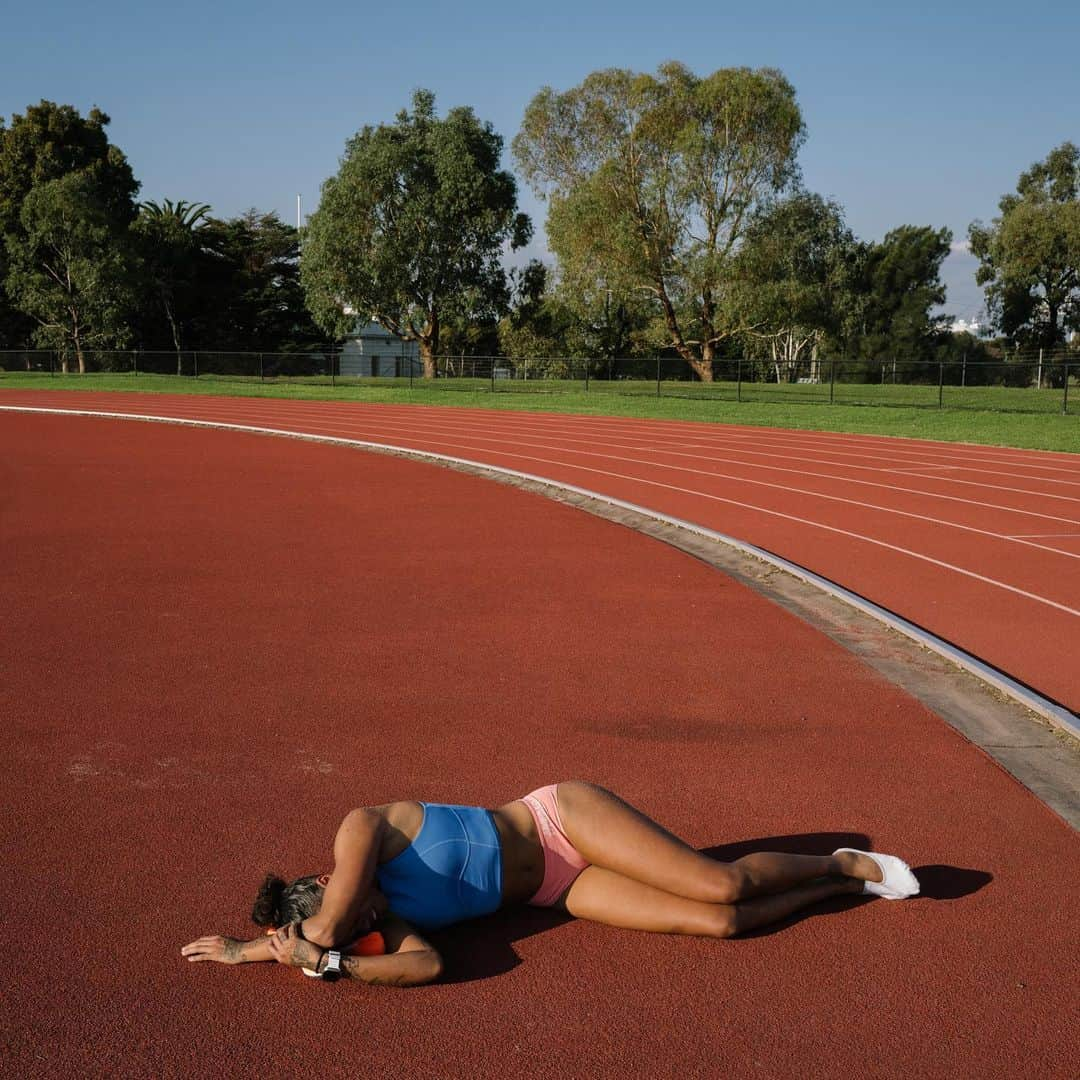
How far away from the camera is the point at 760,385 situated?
1442 inches

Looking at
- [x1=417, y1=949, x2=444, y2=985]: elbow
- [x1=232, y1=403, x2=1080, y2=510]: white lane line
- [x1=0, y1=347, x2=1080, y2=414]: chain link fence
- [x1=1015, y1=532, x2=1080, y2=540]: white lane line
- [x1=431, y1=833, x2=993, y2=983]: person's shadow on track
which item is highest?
[x1=0, y1=347, x2=1080, y2=414]: chain link fence

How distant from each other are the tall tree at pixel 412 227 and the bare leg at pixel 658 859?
45709 millimetres

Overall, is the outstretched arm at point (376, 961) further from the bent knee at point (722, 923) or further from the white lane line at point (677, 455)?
the white lane line at point (677, 455)

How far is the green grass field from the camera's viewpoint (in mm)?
23672

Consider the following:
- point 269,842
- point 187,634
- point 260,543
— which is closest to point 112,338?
point 260,543

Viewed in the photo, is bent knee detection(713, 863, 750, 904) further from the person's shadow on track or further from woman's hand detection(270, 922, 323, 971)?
woman's hand detection(270, 922, 323, 971)

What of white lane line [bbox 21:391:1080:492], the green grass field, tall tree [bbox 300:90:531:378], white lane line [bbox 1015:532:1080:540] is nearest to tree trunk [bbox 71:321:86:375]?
the green grass field

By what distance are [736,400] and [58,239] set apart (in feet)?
99.6

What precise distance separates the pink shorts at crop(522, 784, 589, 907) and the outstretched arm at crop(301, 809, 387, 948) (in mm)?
594

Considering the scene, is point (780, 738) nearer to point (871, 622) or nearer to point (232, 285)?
point (871, 622)

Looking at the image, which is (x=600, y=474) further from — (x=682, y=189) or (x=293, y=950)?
(x=682, y=189)

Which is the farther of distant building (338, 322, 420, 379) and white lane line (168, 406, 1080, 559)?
distant building (338, 322, 420, 379)

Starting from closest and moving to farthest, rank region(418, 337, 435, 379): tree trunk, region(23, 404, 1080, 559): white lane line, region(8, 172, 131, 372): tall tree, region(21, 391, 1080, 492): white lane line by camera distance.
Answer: region(23, 404, 1080, 559): white lane line < region(21, 391, 1080, 492): white lane line < region(418, 337, 435, 379): tree trunk < region(8, 172, 131, 372): tall tree

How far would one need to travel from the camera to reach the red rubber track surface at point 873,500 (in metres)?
7.86
